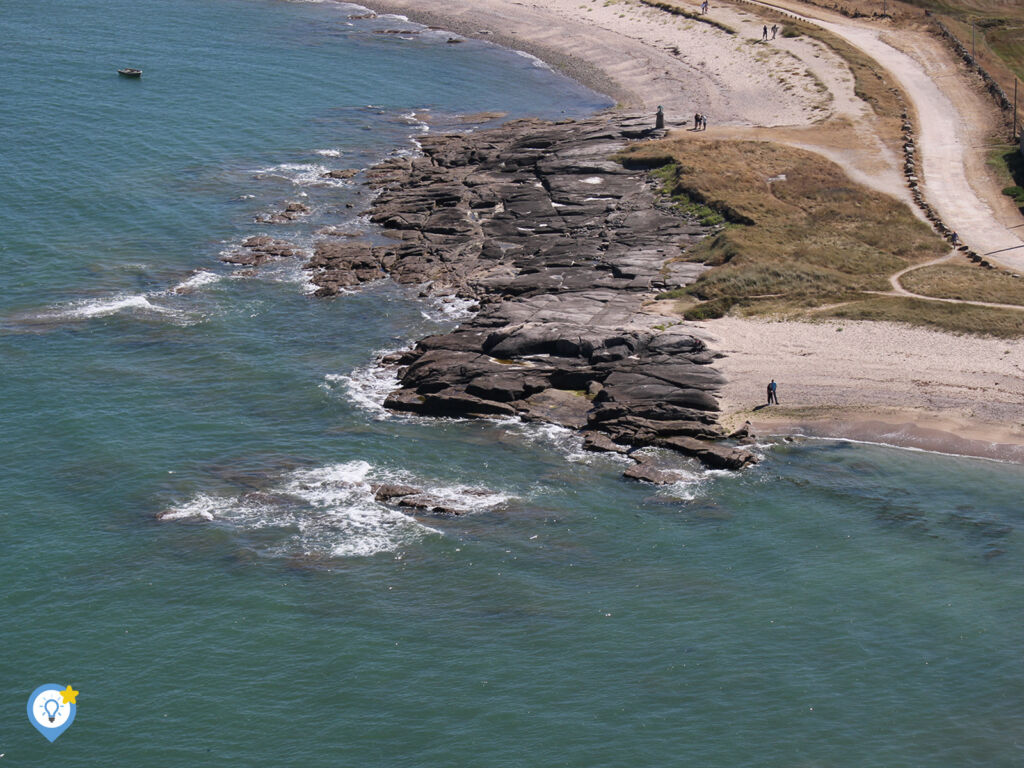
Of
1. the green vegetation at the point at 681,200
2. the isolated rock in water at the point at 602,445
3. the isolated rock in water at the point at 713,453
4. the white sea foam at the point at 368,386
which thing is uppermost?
the green vegetation at the point at 681,200

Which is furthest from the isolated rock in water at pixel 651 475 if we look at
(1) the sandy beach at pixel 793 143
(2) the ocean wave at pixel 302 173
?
(2) the ocean wave at pixel 302 173

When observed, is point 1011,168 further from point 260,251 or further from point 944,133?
point 260,251

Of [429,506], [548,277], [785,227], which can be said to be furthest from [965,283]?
[429,506]

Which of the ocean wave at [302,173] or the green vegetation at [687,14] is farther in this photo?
the green vegetation at [687,14]

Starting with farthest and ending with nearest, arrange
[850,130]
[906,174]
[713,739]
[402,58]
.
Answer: [402,58] → [850,130] → [906,174] → [713,739]

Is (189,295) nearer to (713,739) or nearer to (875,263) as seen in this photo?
(875,263)

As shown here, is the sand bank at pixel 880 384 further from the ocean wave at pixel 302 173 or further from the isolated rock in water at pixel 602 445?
the ocean wave at pixel 302 173

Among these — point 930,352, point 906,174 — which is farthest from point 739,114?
point 930,352
